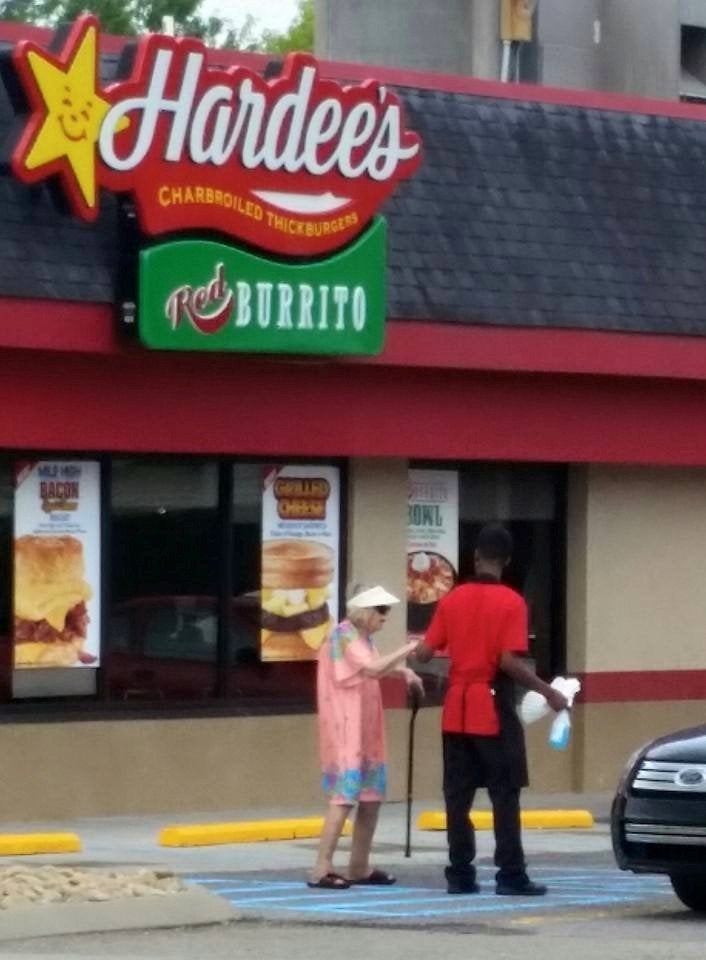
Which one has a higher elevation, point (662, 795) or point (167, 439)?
point (167, 439)

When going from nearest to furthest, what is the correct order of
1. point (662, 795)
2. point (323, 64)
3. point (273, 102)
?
point (662, 795)
point (273, 102)
point (323, 64)

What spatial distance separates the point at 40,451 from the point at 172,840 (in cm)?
298

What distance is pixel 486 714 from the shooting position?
548 inches

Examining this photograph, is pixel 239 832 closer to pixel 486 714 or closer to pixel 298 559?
pixel 298 559

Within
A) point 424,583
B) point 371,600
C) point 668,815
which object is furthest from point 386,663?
point 424,583

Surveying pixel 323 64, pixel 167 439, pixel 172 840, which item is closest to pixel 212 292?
pixel 167 439

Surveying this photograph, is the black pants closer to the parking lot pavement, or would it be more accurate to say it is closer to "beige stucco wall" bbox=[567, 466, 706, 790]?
the parking lot pavement

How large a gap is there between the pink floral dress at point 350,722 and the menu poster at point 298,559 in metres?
4.51

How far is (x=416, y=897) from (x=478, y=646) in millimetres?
1447

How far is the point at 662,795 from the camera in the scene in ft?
43.4

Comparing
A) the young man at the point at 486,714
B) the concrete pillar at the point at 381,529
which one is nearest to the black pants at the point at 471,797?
the young man at the point at 486,714

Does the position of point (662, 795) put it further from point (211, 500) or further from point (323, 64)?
point (323, 64)

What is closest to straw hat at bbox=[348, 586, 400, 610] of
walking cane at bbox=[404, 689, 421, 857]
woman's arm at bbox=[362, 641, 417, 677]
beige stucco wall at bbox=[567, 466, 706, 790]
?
woman's arm at bbox=[362, 641, 417, 677]

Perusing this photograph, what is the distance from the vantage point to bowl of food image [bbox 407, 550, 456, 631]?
65.5 ft
